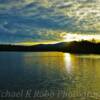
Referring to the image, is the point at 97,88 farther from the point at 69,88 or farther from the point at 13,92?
the point at 13,92

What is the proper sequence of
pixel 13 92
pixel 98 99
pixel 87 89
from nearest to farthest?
pixel 98 99 < pixel 13 92 < pixel 87 89

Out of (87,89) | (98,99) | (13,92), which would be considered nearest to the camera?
(98,99)

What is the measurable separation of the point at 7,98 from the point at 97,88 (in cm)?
1492

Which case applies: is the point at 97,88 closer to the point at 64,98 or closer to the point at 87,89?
the point at 87,89

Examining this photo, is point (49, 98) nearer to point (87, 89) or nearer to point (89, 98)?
point (89, 98)

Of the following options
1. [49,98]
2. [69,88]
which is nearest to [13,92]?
[49,98]

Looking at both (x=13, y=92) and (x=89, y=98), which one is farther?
(x=13, y=92)

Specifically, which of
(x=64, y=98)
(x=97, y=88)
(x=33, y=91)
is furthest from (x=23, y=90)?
(x=97, y=88)

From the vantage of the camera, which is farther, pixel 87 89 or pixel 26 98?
pixel 87 89

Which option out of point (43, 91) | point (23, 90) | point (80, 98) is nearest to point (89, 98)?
point (80, 98)

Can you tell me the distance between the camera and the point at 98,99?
38969 mm

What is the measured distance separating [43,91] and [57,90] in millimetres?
2296

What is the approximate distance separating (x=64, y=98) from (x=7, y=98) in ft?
23.1

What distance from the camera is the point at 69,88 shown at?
48281mm
